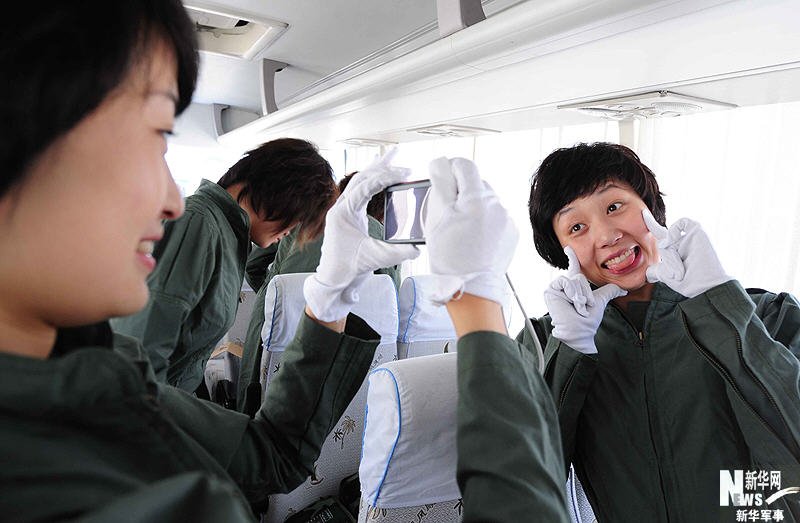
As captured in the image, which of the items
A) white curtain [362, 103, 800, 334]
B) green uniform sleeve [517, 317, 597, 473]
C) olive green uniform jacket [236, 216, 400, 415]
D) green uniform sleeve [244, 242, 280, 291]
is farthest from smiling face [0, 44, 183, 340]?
green uniform sleeve [244, 242, 280, 291]

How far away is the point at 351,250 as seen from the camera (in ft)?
3.99

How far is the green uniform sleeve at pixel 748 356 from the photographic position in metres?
1.17

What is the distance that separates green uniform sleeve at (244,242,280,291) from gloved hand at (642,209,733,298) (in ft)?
7.96

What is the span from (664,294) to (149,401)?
1.33 metres

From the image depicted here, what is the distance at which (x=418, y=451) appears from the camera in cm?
117

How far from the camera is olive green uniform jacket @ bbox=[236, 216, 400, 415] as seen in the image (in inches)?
92.2

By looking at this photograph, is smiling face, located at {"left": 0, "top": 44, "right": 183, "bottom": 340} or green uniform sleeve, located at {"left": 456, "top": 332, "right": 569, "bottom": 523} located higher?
smiling face, located at {"left": 0, "top": 44, "right": 183, "bottom": 340}

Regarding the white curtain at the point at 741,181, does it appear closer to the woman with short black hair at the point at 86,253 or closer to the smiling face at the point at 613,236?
the smiling face at the point at 613,236

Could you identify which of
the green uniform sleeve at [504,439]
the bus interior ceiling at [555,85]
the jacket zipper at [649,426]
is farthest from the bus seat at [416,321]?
the green uniform sleeve at [504,439]

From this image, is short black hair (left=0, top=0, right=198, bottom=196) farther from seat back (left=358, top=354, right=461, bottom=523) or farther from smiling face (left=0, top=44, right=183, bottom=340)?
seat back (left=358, top=354, right=461, bottom=523)

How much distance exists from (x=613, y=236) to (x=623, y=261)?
85mm

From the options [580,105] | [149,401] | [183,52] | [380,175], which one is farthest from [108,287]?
[580,105]

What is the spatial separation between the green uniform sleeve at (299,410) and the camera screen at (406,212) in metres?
0.22

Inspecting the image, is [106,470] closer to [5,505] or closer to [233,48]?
[5,505]
